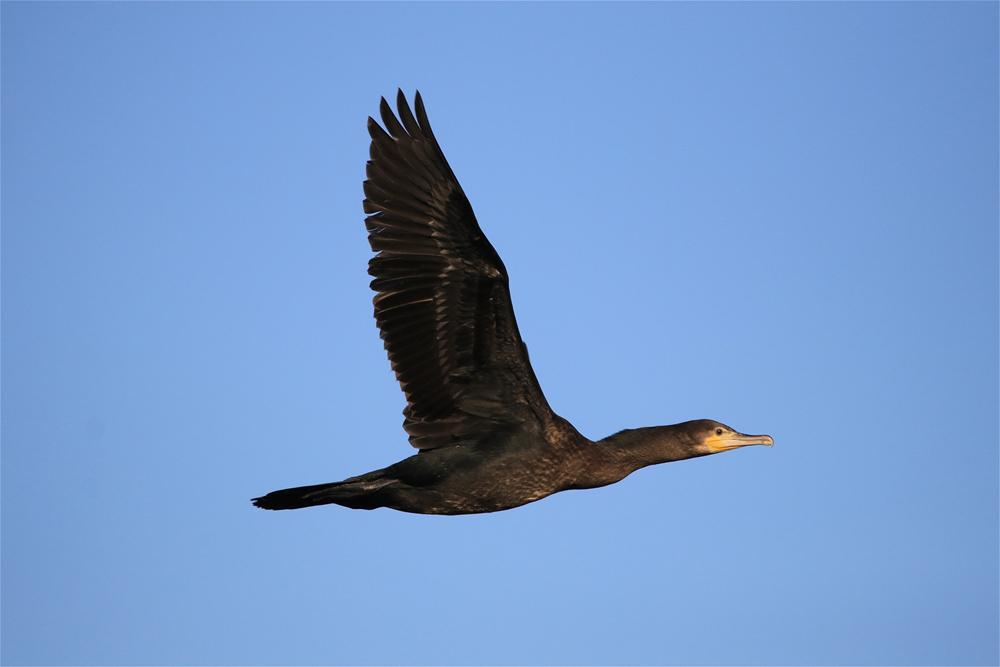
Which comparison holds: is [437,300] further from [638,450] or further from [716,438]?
[716,438]

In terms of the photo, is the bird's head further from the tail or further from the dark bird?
the tail

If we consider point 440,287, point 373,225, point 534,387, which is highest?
point 373,225

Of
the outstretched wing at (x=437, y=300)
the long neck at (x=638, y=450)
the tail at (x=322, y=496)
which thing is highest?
the outstretched wing at (x=437, y=300)

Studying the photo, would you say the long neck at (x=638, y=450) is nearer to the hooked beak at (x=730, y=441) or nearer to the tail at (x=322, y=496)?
the hooked beak at (x=730, y=441)

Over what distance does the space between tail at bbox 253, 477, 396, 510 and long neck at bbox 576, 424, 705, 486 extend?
1.70 m

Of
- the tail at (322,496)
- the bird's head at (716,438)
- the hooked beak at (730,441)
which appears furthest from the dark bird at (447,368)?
the hooked beak at (730,441)

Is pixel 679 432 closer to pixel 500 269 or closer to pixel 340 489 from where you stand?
pixel 500 269

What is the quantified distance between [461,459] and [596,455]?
1.03 meters

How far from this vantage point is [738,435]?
8758 millimetres

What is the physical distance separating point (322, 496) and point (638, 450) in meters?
2.43

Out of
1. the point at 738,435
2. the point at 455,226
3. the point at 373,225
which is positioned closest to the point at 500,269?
the point at 455,226

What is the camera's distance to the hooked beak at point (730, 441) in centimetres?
871

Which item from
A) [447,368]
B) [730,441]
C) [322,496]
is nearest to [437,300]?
[447,368]

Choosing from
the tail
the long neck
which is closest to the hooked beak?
the long neck
